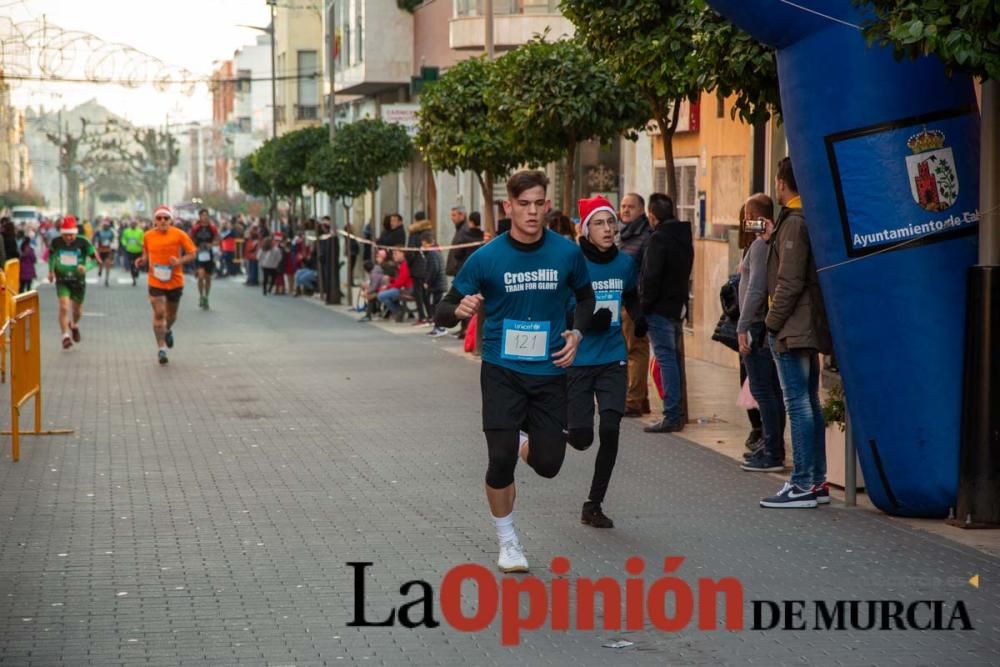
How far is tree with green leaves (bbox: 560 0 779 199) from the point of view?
12375 millimetres

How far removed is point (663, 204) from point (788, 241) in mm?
3892

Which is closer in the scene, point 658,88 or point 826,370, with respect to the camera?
point 658,88

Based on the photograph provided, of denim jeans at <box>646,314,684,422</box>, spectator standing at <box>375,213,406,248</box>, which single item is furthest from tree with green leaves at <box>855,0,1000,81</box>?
spectator standing at <box>375,213,406,248</box>

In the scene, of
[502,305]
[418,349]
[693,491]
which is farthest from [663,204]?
[418,349]

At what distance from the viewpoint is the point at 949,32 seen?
890 cm

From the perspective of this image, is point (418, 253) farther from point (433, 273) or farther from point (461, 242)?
→ point (461, 242)

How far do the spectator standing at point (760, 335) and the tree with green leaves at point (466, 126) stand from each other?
43.4ft

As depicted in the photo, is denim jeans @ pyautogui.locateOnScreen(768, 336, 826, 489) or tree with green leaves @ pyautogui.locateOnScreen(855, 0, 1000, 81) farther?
denim jeans @ pyautogui.locateOnScreen(768, 336, 826, 489)

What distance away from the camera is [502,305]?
859 cm

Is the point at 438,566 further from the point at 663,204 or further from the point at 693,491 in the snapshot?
the point at 663,204

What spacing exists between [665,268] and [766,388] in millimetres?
2577

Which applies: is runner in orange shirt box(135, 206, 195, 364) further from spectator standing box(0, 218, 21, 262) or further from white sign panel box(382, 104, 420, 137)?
white sign panel box(382, 104, 420, 137)

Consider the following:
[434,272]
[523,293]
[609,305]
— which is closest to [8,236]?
[434,272]

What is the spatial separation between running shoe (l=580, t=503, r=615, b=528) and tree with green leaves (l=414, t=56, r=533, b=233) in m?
15.3
